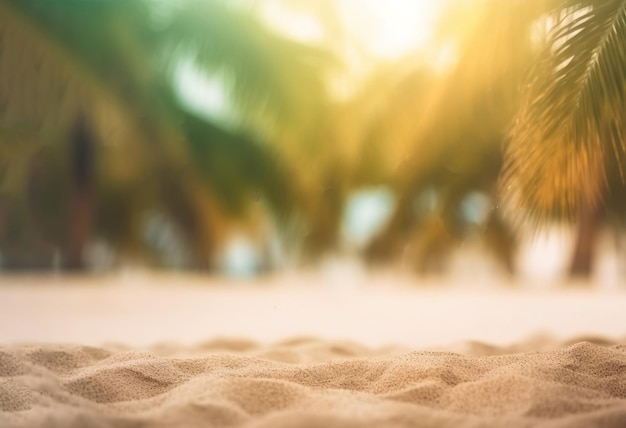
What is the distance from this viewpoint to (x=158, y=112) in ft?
16.6

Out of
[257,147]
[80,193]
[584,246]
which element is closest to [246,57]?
[257,147]

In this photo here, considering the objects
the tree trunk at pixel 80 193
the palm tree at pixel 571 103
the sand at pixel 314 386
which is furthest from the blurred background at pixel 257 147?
the sand at pixel 314 386

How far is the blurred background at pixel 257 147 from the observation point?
14.2 feet

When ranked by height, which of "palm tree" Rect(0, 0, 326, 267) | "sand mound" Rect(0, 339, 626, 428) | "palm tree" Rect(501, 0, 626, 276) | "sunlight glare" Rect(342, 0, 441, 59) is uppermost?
"sunlight glare" Rect(342, 0, 441, 59)

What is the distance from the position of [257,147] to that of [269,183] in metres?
0.34

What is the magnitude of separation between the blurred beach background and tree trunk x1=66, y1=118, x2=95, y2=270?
2 centimetres

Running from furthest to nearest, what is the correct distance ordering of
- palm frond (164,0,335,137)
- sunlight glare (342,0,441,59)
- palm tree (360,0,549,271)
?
palm frond (164,0,335,137), sunlight glare (342,0,441,59), palm tree (360,0,549,271)

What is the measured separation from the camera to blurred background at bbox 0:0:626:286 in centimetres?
432

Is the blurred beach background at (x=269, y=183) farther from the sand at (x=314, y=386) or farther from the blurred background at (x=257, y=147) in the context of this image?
the sand at (x=314, y=386)

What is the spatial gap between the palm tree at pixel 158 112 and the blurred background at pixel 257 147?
0.01 meters

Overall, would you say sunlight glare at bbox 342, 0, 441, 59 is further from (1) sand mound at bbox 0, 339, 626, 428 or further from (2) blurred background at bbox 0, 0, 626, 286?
(1) sand mound at bbox 0, 339, 626, 428

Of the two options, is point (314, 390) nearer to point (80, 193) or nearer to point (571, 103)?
point (571, 103)

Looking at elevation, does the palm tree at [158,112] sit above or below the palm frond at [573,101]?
above

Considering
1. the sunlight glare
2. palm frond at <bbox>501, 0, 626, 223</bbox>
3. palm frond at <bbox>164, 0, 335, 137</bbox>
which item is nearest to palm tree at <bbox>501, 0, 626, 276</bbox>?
palm frond at <bbox>501, 0, 626, 223</bbox>
